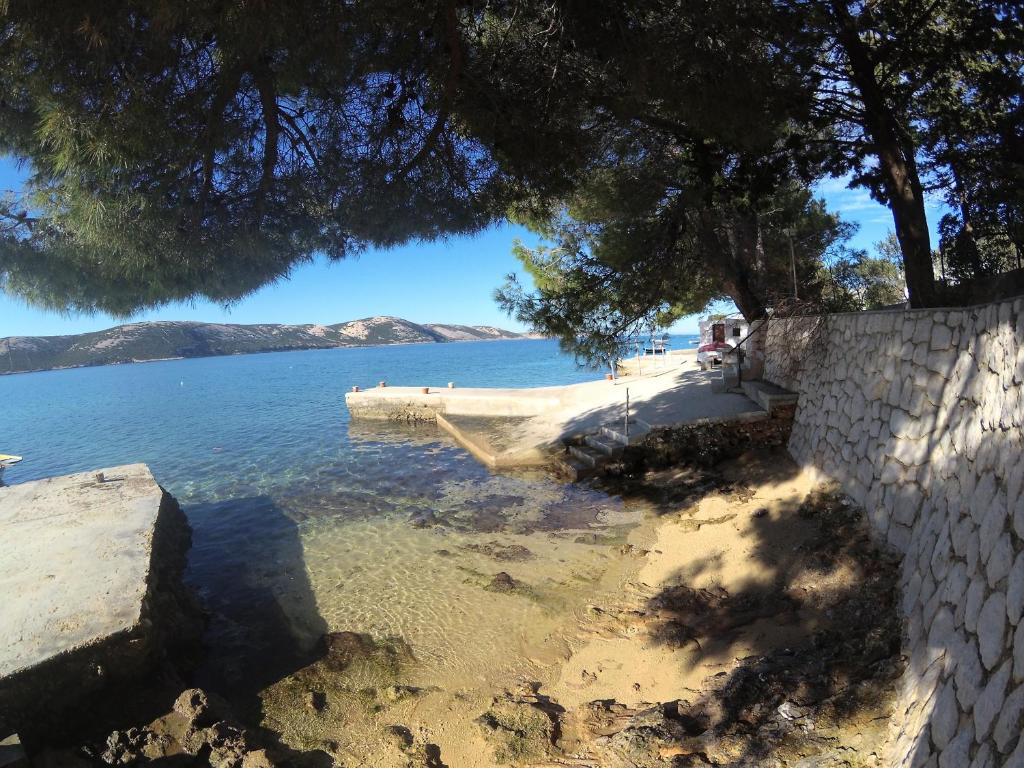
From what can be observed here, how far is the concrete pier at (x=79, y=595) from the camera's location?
151 inches

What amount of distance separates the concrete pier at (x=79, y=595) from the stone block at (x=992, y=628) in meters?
5.35

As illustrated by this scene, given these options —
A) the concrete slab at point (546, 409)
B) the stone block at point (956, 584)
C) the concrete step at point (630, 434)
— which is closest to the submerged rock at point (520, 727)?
the stone block at point (956, 584)

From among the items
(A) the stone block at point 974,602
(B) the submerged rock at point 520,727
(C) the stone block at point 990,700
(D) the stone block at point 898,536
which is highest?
(A) the stone block at point 974,602

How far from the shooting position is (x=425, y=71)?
476 cm

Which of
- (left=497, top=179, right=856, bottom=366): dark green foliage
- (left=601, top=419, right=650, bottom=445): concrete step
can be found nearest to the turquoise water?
(left=601, top=419, right=650, bottom=445): concrete step

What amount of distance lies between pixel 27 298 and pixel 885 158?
31.2 ft

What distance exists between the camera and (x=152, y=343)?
12644cm

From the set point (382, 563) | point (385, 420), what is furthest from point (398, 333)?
point (382, 563)

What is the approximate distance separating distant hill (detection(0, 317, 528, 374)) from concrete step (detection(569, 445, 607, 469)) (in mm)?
78525

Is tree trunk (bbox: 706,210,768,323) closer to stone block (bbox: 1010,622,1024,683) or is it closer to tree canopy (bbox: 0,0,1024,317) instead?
tree canopy (bbox: 0,0,1024,317)

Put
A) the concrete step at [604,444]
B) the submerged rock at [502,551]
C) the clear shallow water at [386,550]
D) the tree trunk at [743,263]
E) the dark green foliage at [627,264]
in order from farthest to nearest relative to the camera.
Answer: the concrete step at [604,444] → the tree trunk at [743,263] → the dark green foliage at [627,264] → the submerged rock at [502,551] → the clear shallow water at [386,550]

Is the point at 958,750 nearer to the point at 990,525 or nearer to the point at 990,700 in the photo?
the point at 990,700

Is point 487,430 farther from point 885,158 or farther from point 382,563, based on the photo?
point 885,158

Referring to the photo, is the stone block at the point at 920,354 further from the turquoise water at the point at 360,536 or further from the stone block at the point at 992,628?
the turquoise water at the point at 360,536
